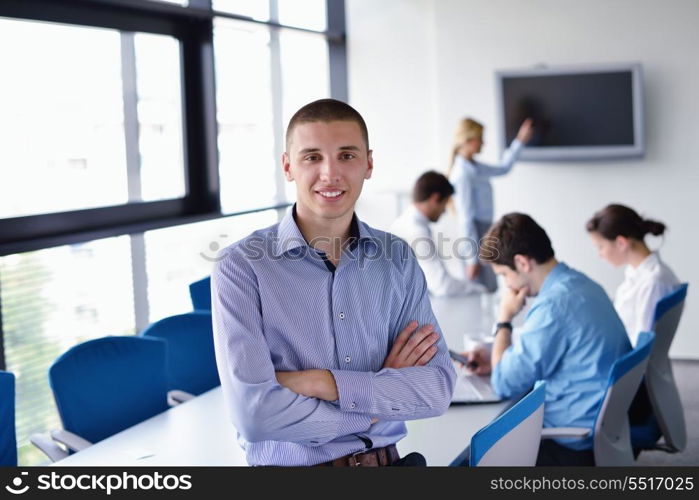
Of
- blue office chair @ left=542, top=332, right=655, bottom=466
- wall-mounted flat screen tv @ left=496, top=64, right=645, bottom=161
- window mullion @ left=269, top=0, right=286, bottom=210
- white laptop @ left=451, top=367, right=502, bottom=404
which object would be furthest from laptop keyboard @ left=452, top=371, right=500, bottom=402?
window mullion @ left=269, top=0, right=286, bottom=210

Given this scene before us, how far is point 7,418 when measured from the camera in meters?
2.89

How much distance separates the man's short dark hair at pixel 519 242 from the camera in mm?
3441

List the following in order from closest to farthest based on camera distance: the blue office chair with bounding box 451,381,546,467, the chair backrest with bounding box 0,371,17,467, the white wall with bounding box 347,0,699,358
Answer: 1. the blue office chair with bounding box 451,381,546,467
2. the chair backrest with bounding box 0,371,17,467
3. the white wall with bounding box 347,0,699,358

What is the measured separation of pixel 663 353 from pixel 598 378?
80cm

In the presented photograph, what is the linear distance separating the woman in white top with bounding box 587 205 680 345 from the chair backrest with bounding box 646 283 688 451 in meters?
0.35

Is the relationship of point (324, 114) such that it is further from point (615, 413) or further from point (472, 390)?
point (615, 413)

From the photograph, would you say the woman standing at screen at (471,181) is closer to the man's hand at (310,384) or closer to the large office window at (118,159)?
the large office window at (118,159)

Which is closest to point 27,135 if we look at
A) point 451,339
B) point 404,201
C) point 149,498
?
point 451,339

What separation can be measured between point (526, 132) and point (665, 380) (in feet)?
11.9

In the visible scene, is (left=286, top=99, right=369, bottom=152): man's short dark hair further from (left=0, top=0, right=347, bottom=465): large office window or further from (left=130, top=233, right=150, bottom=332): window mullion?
(left=130, top=233, right=150, bottom=332): window mullion

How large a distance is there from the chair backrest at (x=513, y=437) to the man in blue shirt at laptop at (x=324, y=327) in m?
0.19

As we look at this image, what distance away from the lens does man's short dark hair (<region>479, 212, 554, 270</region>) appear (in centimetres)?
344

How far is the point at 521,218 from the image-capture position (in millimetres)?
3475

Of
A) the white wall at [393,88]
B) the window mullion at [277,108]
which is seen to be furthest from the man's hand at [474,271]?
the window mullion at [277,108]
